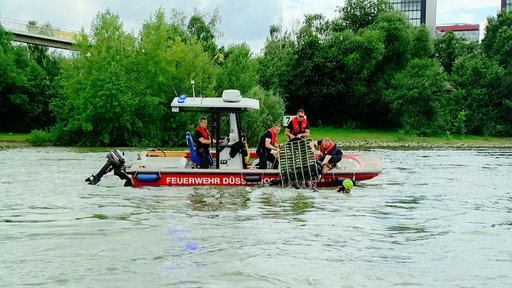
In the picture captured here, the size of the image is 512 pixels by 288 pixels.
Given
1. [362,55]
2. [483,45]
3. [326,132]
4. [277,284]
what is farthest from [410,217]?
[483,45]

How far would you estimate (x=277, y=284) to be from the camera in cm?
823

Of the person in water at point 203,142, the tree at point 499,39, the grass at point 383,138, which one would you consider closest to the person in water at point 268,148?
the person in water at point 203,142

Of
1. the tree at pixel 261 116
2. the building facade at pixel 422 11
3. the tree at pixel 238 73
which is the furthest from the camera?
the building facade at pixel 422 11

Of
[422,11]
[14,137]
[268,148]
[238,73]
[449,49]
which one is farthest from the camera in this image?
[422,11]

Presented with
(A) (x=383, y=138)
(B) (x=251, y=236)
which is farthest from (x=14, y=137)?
(B) (x=251, y=236)

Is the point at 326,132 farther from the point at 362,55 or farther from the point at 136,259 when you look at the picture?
the point at 136,259

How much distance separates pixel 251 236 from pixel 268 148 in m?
Result: 6.19

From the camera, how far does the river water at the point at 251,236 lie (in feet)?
28.1

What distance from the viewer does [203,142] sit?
16484 mm

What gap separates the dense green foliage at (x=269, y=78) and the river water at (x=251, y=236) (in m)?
24.5

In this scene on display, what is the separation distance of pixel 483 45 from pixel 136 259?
67.0 m

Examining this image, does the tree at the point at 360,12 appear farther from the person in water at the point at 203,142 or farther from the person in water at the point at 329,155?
the person in water at the point at 203,142

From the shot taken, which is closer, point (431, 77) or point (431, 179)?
point (431, 179)

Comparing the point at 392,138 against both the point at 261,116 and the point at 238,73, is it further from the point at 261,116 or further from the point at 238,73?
the point at 261,116
